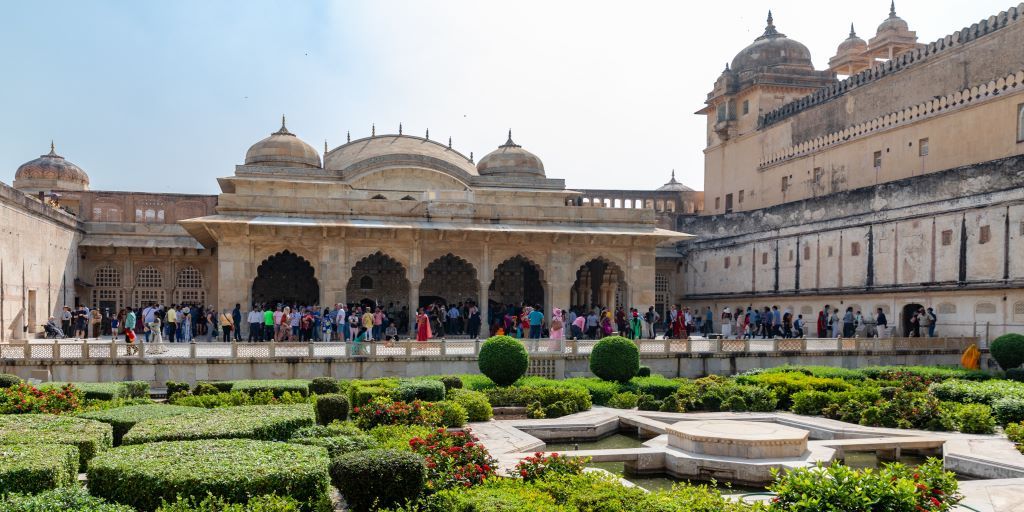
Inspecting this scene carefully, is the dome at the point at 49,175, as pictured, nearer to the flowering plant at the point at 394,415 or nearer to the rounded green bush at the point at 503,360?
the rounded green bush at the point at 503,360

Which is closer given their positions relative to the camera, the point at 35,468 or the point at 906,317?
the point at 35,468

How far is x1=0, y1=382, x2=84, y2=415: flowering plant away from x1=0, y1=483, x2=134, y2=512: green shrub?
5.56 meters

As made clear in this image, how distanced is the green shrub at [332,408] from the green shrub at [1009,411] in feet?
32.2

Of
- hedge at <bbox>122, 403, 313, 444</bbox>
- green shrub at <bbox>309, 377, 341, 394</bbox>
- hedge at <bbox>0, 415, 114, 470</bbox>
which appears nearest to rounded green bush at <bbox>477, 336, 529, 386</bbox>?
green shrub at <bbox>309, 377, 341, 394</bbox>

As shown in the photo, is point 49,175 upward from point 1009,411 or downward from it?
upward

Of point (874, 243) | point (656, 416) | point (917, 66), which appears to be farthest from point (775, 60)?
point (656, 416)

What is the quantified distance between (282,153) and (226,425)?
2353 centimetres

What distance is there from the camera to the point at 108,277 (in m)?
30.6

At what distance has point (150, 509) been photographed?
7039 millimetres

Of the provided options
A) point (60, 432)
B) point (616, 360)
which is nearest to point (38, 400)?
point (60, 432)

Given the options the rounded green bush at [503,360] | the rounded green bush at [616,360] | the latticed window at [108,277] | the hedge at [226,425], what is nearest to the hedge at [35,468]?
the hedge at [226,425]

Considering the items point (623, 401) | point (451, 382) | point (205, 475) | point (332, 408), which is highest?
point (205, 475)

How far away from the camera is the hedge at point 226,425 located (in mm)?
9102

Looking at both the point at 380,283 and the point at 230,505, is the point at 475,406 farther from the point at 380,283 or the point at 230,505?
the point at 380,283
